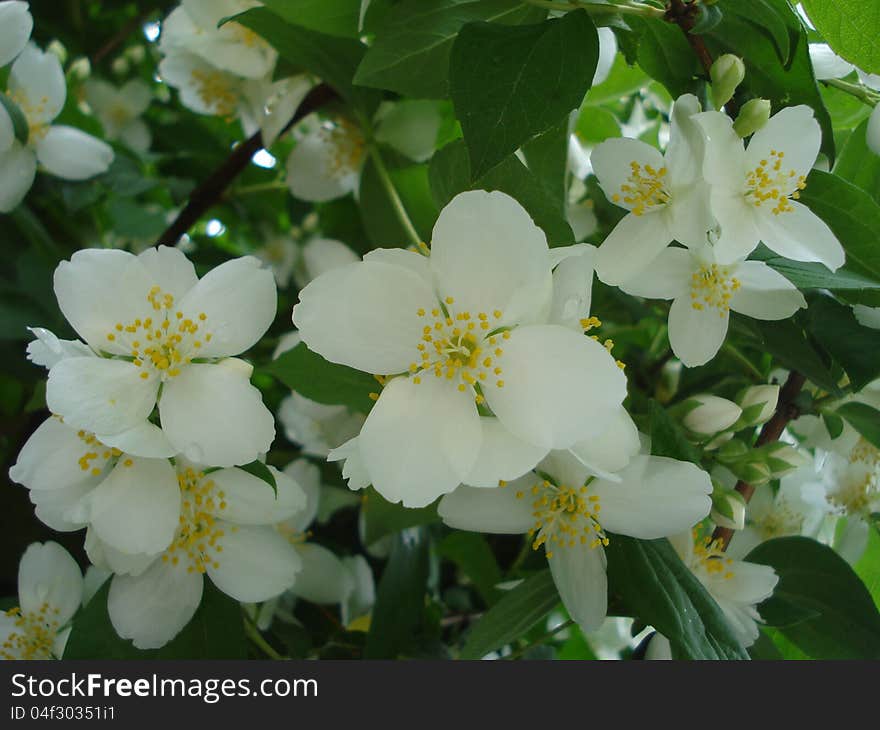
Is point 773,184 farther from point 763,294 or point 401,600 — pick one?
point 401,600

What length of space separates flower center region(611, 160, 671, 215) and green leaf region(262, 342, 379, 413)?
0.27 meters

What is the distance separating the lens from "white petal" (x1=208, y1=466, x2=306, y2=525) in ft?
2.58

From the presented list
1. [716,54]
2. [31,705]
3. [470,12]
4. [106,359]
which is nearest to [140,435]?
[106,359]

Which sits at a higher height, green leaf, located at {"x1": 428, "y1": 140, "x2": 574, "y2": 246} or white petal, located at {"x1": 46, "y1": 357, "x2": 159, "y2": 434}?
green leaf, located at {"x1": 428, "y1": 140, "x2": 574, "y2": 246}

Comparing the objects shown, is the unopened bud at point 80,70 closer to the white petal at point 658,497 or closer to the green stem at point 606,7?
the green stem at point 606,7

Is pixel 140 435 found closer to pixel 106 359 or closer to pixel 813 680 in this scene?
pixel 106 359

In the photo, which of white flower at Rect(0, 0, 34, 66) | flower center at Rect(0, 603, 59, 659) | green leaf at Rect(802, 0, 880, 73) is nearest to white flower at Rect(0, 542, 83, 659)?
flower center at Rect(0, 603, 59, 659)

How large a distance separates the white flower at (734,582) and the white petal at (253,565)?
354 mm

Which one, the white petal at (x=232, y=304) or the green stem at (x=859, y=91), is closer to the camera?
the white petal at (x=232, y=304)

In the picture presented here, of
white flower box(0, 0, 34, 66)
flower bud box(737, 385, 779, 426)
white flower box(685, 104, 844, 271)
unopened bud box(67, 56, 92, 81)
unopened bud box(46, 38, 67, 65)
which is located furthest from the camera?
unopened bud box(67, 56, 92, 81)

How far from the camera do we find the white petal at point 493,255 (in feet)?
2.04

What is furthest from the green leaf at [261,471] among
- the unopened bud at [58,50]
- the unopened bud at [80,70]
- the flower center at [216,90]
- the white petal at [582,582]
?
the unopened bud at [80,70]

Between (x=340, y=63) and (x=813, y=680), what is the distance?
78cm

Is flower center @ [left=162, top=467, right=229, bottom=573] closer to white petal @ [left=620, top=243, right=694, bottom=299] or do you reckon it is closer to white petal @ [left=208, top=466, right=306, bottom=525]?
white petal @ [left=208, top=466, right=306, bottom=525]
